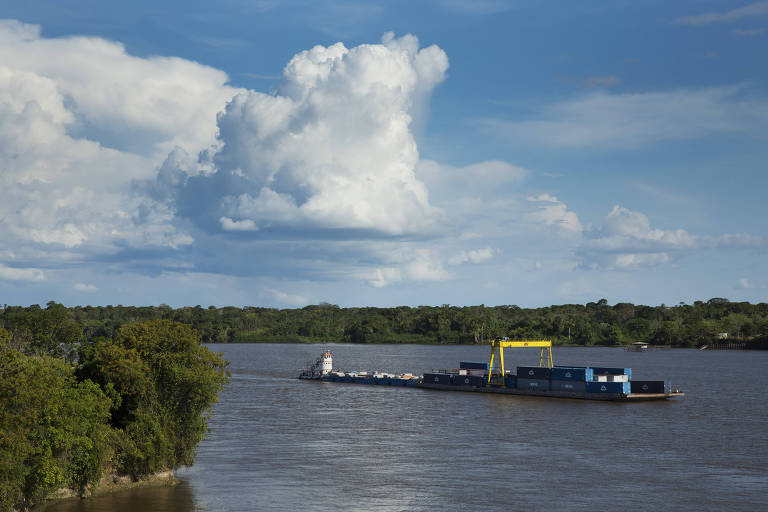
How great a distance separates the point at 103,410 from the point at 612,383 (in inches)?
3642

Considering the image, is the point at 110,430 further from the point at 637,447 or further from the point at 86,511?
the point at 637,447

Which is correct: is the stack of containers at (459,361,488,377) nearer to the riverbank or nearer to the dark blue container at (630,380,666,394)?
the dark blue container at (630,380,666,394)

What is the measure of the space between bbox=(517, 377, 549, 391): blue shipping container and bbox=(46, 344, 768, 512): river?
260 inches

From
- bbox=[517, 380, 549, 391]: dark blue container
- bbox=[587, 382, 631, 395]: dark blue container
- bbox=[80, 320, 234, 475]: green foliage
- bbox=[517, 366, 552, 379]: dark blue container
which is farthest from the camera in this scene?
bbox=[517, 366, 552, 379]: dark blue container

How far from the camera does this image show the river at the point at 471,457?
55812mm

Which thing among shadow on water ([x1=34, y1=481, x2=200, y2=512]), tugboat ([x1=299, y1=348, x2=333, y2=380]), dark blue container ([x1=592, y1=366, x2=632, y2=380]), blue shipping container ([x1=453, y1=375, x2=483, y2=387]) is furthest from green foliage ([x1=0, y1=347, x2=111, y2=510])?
tugboat ([x1=299, y1=348, x2=333, y2=380])

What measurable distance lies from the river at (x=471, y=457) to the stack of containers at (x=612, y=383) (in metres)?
3.69

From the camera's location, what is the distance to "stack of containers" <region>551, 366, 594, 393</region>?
418 ft

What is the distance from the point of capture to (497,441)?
84062mm

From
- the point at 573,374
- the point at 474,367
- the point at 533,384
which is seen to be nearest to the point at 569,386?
the point at 573,374

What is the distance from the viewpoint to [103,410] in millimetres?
49406

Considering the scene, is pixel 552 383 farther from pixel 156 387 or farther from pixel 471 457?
pixel 156 387

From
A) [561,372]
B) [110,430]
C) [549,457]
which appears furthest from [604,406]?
[110,430]

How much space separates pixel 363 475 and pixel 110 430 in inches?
872
